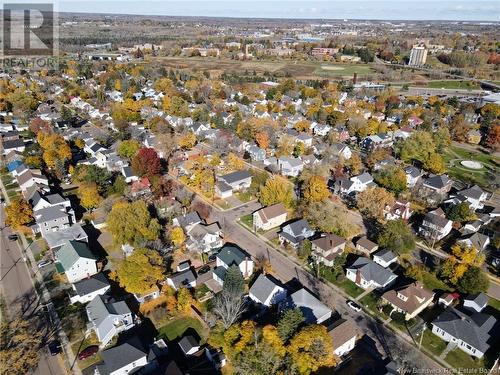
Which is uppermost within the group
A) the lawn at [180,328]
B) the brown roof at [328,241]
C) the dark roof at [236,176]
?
the dark roof at [236,176]

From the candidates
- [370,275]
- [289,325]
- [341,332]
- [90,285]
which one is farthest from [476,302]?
[90,285]

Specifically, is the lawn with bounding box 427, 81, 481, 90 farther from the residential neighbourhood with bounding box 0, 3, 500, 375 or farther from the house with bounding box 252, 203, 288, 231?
the house with bounding box 252, 203, 288, 231

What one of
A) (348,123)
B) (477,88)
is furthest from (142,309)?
(477,88)

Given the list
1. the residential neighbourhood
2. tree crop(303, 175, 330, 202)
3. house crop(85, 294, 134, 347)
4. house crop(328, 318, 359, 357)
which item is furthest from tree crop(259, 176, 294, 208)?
house crop(85, 294, 134, 347)

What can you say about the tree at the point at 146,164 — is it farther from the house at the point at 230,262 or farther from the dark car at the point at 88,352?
the dark car at the point at 88,352

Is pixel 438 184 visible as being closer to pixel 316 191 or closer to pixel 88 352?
pixel 316 191

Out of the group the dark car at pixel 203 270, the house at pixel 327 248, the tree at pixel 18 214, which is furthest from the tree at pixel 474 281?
the tree at pixel 18 214
